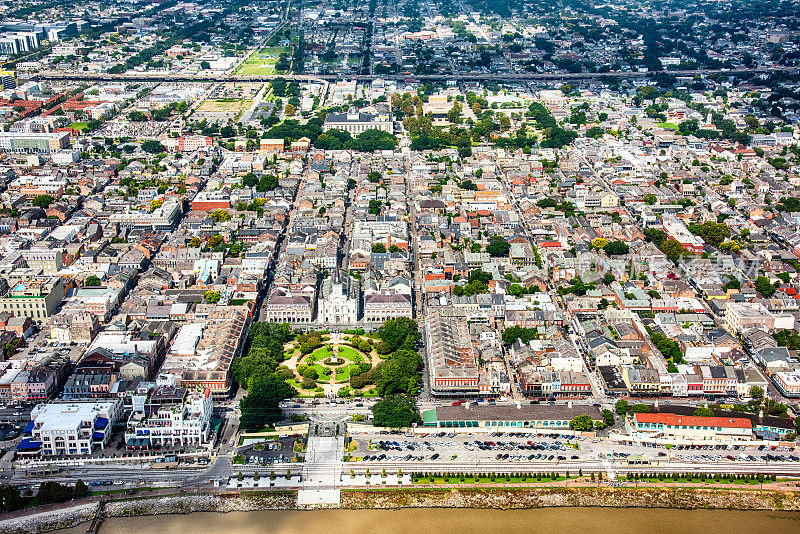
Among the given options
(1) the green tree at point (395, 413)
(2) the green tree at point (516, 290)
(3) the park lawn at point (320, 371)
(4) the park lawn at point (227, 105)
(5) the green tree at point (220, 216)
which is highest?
(1) the green tree at point (395, 413)

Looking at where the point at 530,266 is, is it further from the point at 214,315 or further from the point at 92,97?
the point at 92,97

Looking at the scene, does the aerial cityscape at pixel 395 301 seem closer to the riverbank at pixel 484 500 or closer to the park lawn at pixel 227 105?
the riverbank at pixel 484 500

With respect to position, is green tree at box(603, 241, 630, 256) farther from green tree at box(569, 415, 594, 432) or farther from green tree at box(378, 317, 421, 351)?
green tree at box(569, 415, 594, 432)

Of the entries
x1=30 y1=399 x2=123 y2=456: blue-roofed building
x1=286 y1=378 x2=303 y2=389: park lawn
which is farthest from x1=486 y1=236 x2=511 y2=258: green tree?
x1=30 y1=399 x2=123 y2=456: blue-roofed building

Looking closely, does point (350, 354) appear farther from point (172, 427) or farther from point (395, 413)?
point (172, 427)

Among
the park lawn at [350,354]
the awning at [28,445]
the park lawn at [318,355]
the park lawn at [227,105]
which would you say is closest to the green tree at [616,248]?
the park lawn at [350,354]
